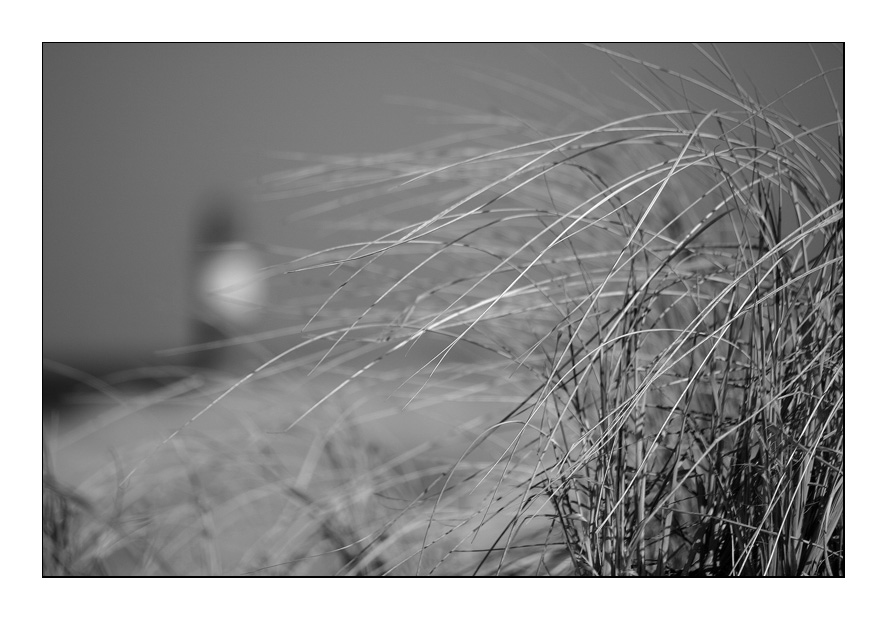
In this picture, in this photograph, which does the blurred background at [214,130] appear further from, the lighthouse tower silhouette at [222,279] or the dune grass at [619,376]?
the dune grass at [619,376]

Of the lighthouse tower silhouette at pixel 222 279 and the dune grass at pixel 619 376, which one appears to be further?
the lighthouse tower silhouette at pixel 222 279

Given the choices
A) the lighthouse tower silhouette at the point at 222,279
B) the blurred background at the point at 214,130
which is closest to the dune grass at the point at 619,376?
the blurred background at the point at 214,130

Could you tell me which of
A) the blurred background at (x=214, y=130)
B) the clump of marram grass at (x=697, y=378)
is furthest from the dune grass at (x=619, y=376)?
the blurred background at (x=214, y=130)

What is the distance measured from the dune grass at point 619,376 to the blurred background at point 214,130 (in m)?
0.12

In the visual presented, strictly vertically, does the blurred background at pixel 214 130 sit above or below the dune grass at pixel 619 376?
above

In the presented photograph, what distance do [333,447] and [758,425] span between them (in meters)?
0.69

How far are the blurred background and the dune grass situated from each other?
4.7 inches

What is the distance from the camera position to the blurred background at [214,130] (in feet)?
3.72

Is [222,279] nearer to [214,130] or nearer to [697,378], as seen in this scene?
[214,130]

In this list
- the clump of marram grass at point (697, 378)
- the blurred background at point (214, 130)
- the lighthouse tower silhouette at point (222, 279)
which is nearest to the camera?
the clump of marram grass at point (697, 378)

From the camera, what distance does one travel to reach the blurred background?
44.6 inches

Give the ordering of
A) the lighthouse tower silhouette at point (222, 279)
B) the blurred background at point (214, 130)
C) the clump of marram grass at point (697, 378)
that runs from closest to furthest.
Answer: the clump of marram grass at point (697, 378) < the blurred background at point (214, 130) < the lighthouse tower silhouette at point (222, 279)

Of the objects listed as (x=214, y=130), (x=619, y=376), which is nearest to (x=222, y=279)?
(x=214, y=130)

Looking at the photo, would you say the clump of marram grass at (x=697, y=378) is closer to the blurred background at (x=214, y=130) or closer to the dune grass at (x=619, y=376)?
the dune grass at (x=619, y=376)
